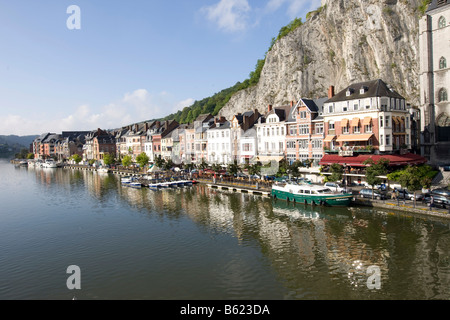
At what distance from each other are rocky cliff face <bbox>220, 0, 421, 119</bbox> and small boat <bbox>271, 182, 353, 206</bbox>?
38.7 m

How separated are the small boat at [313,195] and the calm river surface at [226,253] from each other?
52.2 inches

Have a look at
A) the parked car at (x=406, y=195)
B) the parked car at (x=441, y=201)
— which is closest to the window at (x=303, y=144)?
the parked car at (x=406, y=195)

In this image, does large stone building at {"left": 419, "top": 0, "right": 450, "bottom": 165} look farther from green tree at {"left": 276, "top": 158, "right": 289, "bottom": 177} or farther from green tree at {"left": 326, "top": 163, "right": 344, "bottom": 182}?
green tree at {"left": 276, "top": 158, "right": 289, "bottom": 177}

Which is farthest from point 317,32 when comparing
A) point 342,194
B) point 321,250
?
point 321,250

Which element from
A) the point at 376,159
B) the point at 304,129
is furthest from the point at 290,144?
the point at 376,159

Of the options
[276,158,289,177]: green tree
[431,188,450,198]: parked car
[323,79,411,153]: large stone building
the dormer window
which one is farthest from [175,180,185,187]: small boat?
[431,188,450,198]: parked car

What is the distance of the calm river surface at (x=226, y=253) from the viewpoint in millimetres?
21344

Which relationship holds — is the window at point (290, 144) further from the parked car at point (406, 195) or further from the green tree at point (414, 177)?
the parked car at point (406, 195)

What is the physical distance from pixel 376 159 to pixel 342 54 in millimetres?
A: 47629

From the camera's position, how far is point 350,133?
53281 millimetres

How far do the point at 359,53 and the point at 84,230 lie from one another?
6914cm

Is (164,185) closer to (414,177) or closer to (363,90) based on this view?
(363,90)

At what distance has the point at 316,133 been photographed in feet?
194
